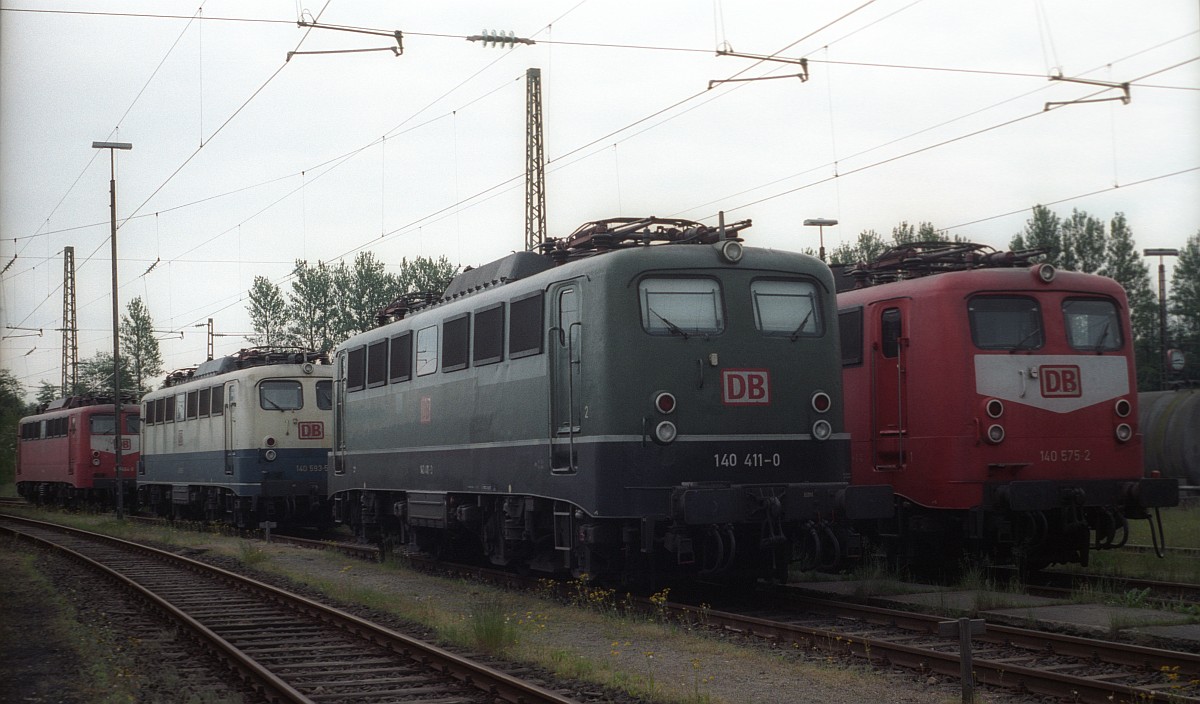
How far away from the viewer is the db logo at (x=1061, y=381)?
561 inches

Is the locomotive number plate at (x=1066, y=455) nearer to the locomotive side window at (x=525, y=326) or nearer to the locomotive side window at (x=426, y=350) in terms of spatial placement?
the locomotive side window at (x=525, y=326)

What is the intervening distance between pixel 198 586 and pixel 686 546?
754 cm

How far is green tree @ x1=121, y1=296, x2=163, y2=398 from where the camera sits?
83.8 meters

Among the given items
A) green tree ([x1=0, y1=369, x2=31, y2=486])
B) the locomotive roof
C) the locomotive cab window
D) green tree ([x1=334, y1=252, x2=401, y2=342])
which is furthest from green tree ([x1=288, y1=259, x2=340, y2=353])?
the locomotive roof

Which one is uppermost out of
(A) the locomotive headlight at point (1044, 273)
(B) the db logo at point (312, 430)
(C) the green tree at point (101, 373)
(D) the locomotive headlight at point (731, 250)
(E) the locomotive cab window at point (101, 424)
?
(C) the green tree at point (101, 373)

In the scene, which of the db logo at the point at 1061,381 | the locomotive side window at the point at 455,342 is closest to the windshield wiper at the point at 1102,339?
the db logo at the point at 1061,381

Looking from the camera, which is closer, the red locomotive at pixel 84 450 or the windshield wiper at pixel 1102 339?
the windshield wiper at pixel 1102 339

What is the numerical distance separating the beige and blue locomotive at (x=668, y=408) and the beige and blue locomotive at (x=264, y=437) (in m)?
12.2

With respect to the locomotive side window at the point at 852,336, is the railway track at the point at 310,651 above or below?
below

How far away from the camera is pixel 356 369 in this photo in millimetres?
20172

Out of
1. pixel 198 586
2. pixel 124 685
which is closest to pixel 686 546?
pixel 124 685

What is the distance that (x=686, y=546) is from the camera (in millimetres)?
12203

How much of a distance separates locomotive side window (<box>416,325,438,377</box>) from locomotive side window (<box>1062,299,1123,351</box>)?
767cm

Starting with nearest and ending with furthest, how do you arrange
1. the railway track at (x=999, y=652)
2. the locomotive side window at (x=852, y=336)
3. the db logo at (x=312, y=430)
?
the railway track at (x=999, y=652) → the locomotive side window at (x=852, y=336) → the db logo at (x=312, y=430)
